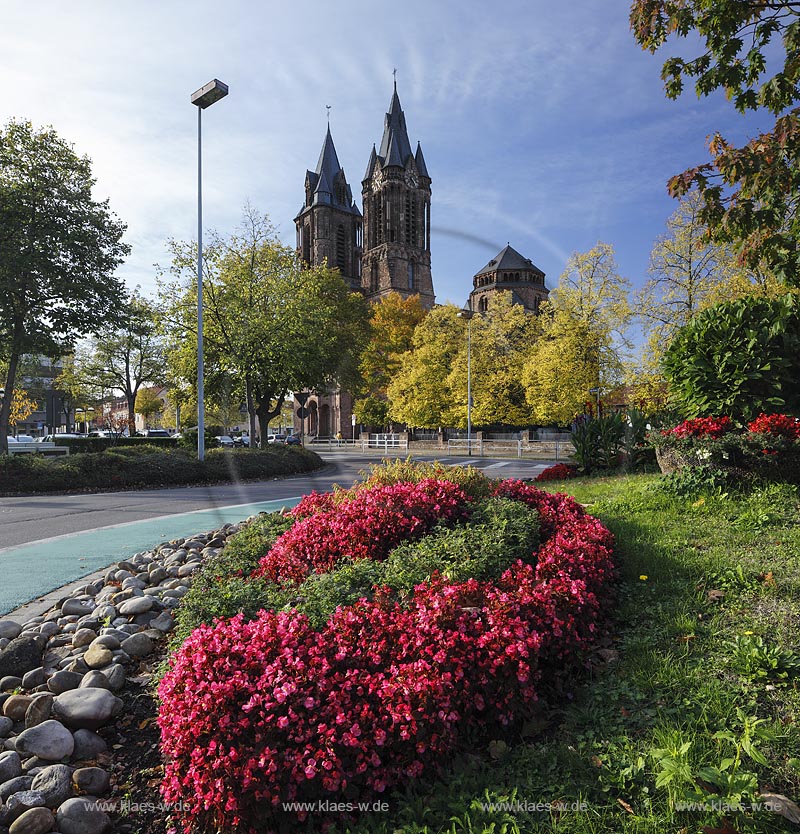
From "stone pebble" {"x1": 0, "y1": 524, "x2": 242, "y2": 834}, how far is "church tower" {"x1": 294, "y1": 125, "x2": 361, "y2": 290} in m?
76.9

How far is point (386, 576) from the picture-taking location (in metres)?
3.79

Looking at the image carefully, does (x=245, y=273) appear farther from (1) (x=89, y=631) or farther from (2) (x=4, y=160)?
(1) (x=89, y=631)

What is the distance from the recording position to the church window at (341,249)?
265 feet

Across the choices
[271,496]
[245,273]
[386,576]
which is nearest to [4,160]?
[245,273]

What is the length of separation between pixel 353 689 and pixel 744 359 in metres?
7.60

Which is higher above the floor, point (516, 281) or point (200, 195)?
point (516, 281)

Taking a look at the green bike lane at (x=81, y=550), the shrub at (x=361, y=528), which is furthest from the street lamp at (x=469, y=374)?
the shrub at (x=361, y=528)

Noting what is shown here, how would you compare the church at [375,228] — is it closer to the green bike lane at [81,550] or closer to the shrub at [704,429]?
the green bike lane at [81,550]

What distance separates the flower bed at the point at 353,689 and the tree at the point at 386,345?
4235 cm

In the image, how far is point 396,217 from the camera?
73312 mm

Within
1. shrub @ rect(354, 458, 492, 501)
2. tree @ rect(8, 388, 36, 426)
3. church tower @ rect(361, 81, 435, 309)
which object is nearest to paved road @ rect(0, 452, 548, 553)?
shrub @ rect(354, 458, 492, 501)

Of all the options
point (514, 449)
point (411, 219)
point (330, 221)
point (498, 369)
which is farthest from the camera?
point (330, 221)

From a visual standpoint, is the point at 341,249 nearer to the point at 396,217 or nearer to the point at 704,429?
the point at 396,217

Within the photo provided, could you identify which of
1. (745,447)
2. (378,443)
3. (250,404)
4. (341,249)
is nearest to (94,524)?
(745,447)
